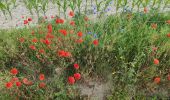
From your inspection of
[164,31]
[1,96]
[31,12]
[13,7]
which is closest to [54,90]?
[1,96]

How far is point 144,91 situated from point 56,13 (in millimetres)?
3343

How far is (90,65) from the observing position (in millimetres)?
4449

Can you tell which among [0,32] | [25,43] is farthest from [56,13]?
[25,43]

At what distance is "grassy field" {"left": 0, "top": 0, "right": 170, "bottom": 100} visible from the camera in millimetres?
4164

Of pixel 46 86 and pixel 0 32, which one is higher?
pixel 0 32

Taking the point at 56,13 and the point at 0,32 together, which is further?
the point at 56,13

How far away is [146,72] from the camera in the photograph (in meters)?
4.29

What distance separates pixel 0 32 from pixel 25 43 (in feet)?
2.99

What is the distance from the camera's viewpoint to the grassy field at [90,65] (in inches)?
164

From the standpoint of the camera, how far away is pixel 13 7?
7.55 m

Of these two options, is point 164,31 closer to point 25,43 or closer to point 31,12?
point 25,43

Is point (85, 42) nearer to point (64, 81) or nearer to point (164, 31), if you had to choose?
point (64, 81)

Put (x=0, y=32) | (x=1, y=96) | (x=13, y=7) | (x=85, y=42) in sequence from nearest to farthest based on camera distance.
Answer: (x=1, y=96), (x=85, y=42), (x=0, y=32), (x=13, y=7)

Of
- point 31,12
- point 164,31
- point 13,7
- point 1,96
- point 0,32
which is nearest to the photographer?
point 1,96
